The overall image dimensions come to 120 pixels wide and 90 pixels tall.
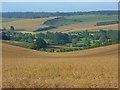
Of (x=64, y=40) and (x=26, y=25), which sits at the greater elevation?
(x=26, y=25)

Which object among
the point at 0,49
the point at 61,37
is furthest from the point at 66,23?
the point at 0,49

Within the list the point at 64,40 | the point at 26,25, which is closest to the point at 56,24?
the point at 26,25

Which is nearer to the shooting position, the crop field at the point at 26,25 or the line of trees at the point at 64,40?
the line of trees at the point at 64,40

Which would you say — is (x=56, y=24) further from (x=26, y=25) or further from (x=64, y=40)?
(x=64, y=40)

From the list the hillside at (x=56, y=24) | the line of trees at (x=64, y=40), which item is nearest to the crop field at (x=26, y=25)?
the hillside at (x=56, y=24)

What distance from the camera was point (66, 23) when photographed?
112 metres

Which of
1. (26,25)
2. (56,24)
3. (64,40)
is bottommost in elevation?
(64,40)

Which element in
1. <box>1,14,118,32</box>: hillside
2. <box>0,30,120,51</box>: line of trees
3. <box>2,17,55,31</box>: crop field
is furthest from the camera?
<box>1,14,118,32</box>: hillside

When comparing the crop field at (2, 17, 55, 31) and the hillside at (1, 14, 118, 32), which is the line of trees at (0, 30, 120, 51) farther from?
the hillside at (1, 14, 118, 32)

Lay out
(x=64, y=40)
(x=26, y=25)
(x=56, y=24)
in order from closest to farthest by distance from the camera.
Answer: (x=64, y=40) < (x=26, y=25) < (x=56, y=24)

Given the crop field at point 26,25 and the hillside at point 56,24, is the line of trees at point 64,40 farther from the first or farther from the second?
the hillside at point 56,24

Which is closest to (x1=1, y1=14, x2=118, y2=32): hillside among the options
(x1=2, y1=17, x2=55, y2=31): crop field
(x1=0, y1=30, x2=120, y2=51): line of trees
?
(x1=2, y1=17, x2=55, y2=31): crop field

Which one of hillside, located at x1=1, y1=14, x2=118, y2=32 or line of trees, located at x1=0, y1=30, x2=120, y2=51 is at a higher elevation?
hillside, located at x1=1, y1=14, x2=118, y2=32

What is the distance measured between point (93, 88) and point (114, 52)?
24.7 metres
